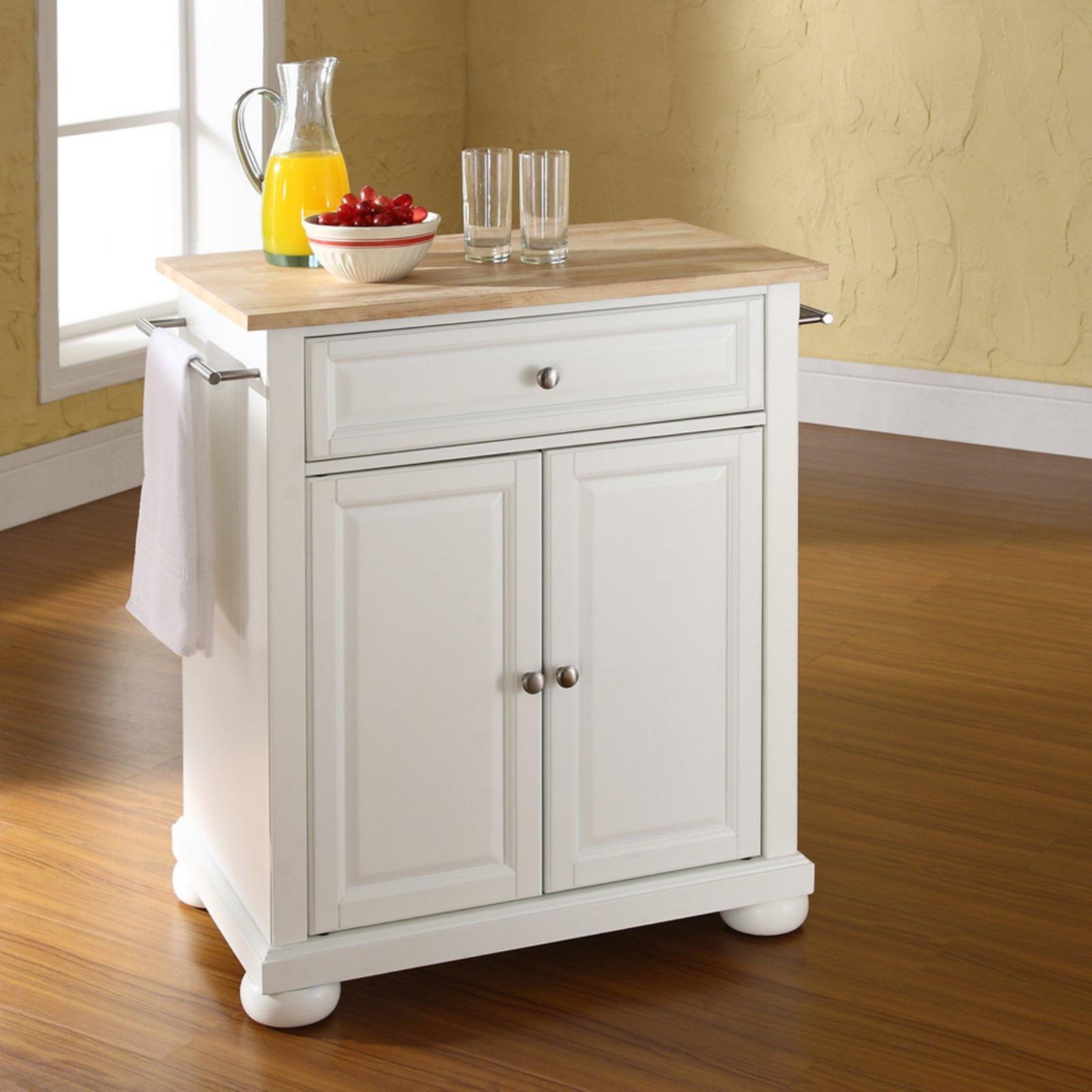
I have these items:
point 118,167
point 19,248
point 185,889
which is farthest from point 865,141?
point 185,889

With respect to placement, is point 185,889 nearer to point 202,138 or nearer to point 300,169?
point 300,169

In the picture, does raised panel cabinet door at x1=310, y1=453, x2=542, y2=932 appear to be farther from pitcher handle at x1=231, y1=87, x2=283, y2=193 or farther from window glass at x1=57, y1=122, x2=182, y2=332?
window glass at x1=57, y1=122, x2=182, y2=332

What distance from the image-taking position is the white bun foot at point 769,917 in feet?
7.35

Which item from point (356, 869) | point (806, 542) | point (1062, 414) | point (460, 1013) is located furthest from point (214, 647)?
point (1062, 414)

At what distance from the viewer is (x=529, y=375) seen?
1961 millimetres

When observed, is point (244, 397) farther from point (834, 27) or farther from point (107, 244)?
point (834, 27)

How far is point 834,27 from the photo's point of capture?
4.70 m

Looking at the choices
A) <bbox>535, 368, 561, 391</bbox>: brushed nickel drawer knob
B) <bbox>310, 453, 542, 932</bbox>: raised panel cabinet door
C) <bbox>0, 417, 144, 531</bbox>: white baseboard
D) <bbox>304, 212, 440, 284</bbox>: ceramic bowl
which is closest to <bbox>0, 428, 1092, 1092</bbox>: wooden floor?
<bbox>310, 453, 542, 932</bbox>: raised panel cabinet door

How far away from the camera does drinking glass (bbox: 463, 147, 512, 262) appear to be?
2051mm

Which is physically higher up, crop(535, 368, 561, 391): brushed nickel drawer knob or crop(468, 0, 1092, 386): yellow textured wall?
crop(468, 0, 1092, 386): yellow textured wall

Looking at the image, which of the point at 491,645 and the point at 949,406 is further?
the point at 949,406

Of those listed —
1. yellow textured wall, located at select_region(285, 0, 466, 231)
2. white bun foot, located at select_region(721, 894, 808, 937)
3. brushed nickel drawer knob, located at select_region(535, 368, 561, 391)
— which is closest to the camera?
brushed nickel drawer knob, located at select_region(535, 368, 561, 391)

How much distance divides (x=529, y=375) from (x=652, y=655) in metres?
0.38

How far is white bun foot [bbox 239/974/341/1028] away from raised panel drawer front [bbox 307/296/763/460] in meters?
0.62
